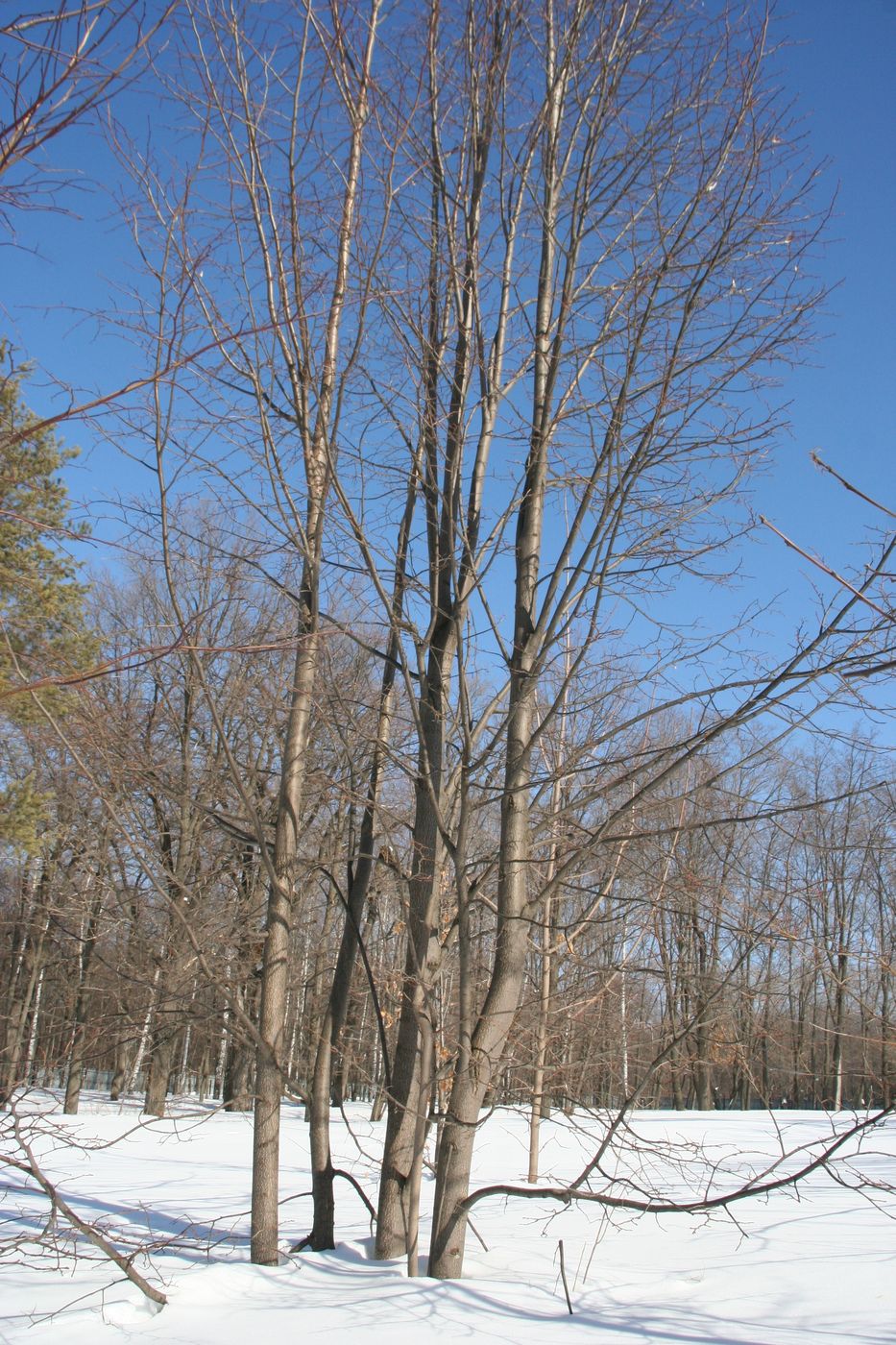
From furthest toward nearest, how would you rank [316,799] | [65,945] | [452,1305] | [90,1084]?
→ 1. [90,1084]
2. [65,945]
3. [316,799]
4. [452,1305]

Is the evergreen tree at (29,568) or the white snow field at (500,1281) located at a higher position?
the evergreen tree at (29,568)

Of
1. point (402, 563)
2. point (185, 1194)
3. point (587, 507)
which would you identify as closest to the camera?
point (587, 507)

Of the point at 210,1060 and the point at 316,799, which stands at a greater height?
the point at 316,799

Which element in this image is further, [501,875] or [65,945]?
[65,945]

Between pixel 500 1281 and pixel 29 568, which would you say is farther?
pixel 500 1281

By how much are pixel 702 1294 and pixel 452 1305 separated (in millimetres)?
1381

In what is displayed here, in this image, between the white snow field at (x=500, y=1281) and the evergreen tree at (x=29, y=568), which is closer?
the evergreen tree at (x=29, y=568)

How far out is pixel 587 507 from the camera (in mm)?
4332

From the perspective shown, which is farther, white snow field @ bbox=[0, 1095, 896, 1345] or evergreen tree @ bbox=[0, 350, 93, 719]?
white snow field @ bbox=[0, 1095, 896, 1345]

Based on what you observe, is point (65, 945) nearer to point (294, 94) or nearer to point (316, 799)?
point (316, 799)

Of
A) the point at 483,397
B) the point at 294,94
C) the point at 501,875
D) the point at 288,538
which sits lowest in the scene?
the point at 501,875

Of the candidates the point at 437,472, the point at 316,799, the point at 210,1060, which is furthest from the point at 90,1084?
the point at 437,472

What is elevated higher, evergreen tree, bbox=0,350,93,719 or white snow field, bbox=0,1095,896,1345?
evergreen tree, bbox=0,350,93,719

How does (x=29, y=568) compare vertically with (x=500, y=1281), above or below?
above
